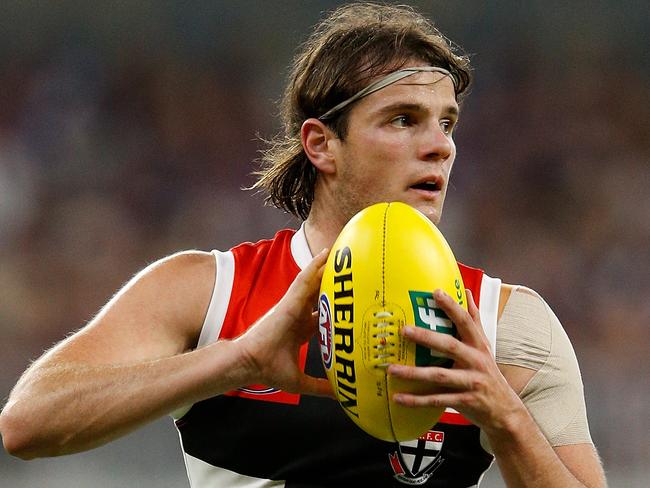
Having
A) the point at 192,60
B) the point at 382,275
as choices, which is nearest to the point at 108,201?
the point at 192,60

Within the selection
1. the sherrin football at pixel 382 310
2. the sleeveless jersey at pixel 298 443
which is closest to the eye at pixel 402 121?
the sleeveless jersey at pixel 298 443

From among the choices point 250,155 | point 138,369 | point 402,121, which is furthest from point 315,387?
point 250,155

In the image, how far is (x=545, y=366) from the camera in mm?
2676

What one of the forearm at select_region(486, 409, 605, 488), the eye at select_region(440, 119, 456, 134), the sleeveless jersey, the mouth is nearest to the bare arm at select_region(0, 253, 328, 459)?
the sleeveless jersey

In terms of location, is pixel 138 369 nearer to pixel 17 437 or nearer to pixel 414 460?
pixel 17 437

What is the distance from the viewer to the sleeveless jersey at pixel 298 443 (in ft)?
8.63

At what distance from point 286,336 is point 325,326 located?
86 mm

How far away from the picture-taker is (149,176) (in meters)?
7.09

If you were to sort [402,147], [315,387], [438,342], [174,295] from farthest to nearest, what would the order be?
1. [402,147]
2. [174,295]
3. [315,387]
4. [438,342]

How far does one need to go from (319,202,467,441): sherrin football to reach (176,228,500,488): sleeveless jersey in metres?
0.58

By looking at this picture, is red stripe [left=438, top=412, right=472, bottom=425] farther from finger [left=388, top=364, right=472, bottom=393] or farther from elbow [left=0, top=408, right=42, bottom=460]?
elbow [left=0, top=408, right=42, bottom=460]

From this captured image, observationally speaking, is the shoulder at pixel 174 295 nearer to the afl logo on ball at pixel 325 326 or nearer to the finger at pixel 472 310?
the afl logo on ball at pixel 325 326

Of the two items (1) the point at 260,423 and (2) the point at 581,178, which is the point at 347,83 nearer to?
(1) the point at 260,423

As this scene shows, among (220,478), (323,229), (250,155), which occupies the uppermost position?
(250,155)
